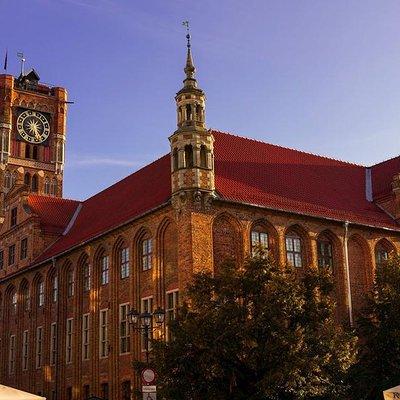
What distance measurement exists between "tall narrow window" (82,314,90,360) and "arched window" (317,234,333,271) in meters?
14.1

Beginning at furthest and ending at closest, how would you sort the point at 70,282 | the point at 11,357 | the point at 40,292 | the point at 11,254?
the point at 11,254 → the point at 11,357 → the point at 40,292 → the point at 70,282

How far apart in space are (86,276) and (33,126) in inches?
1750

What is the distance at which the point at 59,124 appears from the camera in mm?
86062

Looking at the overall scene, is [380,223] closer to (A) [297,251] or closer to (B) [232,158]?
(A) [297,251]

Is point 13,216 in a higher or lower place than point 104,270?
higher

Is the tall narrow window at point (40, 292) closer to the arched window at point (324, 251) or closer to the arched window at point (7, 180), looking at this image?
the arched window at point (324, 251)

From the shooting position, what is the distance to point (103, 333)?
133 ft

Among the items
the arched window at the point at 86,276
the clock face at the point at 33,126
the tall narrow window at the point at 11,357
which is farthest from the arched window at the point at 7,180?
the arched window at the point at 86,276

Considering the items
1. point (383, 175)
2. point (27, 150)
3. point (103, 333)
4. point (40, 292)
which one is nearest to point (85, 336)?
point (103, 333)

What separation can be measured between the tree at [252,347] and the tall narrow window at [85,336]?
15.7 meters

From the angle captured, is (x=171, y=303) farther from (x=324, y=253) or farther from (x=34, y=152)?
(x=34, y=152)

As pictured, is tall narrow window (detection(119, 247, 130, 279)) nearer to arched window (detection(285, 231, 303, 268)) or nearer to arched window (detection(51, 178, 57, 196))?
arched window (detection(285, 231, 303, 268))

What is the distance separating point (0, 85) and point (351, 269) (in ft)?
183

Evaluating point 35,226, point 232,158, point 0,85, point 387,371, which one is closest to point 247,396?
point 387,371
